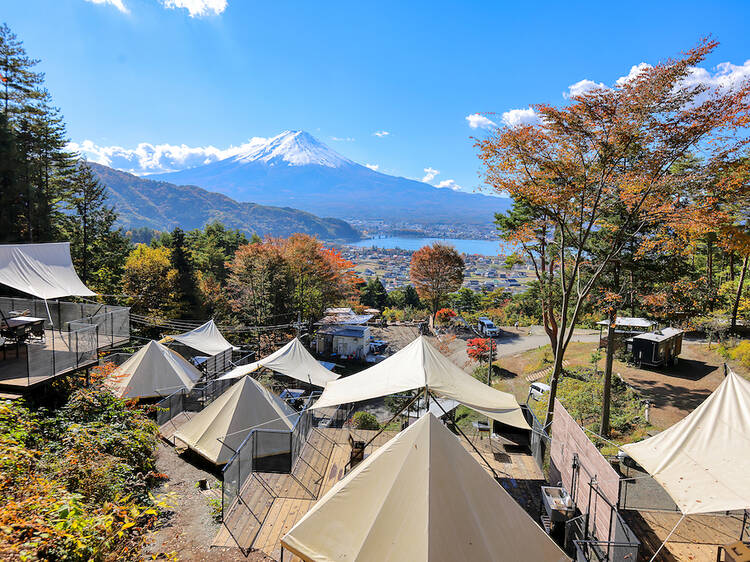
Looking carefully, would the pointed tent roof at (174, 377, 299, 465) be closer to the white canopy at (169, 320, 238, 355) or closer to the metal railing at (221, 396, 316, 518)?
the metal railing at (221, 396, 316, 518)

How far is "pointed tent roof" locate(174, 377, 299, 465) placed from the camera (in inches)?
347

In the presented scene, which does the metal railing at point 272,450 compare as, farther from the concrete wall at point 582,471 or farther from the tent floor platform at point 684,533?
the tent floor platform at point 684,533

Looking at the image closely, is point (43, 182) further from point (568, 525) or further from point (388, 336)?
point (568, 525)

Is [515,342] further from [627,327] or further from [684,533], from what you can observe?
[684,533]

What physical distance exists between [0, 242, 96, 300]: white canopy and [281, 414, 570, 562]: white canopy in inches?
413

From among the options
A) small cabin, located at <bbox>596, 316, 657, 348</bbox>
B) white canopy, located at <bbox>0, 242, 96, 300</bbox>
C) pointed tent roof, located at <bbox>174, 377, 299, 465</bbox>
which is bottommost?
pointed tent roof, located at <bbox>174, 377, 299, 465</bbox>

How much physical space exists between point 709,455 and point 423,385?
4.16 meters

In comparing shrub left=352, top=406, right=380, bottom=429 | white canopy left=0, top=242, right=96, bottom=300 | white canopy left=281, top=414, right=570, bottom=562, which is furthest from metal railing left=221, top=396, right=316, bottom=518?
white canopy left=0, top=242, right=96, bottom=300

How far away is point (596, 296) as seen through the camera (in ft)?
44.1

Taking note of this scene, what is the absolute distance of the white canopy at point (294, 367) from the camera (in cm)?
1234

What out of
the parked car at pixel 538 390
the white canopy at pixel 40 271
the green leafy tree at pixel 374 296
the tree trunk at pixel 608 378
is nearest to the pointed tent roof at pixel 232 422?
the white canopy at pixel 40 271

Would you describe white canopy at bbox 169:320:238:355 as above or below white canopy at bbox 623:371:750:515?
below

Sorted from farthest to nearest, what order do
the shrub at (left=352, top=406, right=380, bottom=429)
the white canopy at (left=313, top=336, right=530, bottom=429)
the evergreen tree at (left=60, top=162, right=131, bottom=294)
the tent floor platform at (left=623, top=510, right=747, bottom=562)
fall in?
1. the evergreen tree at (left=60, top=162, right=131, bottom=294)
2. the shrub at (left=352, top=406, right=380, bottom=429)
3. the white canopy at (left=313, top=336, right=530, bottom=429)
4. the tent floor platform at (left=623, top=510, right=747, bottom=562)

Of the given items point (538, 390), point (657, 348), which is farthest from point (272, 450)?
point (657, 348)
